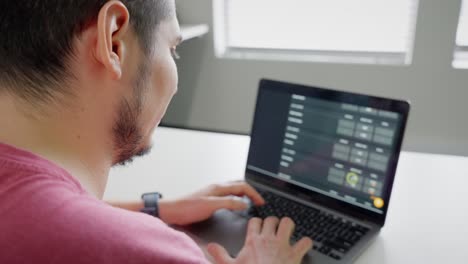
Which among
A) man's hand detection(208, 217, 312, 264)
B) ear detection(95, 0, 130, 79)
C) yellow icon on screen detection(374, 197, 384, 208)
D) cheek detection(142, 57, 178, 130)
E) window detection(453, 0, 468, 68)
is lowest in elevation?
man's hand detection(208, 217, 312, 264)

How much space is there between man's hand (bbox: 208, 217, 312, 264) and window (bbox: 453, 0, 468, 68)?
69.8 inches

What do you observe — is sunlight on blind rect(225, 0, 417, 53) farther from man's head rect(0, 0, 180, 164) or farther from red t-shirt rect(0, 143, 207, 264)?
red t-shirt rect(0, 143, 207, 264)

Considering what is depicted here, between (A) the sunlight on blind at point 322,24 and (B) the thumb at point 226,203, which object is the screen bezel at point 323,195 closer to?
(B) the thumb at point 226,203

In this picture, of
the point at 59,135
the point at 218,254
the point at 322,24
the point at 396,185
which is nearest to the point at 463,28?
the point at 322,24

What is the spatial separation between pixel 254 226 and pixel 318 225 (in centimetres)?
14

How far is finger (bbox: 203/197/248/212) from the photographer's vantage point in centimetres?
102

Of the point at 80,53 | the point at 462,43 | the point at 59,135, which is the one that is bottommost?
the point at 59,135

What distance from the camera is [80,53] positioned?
574 millimetres

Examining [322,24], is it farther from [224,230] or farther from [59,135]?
[59,135]

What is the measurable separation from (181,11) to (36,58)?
2161mm

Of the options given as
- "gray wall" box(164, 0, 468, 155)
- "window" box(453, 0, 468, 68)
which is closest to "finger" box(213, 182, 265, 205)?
"gray wall" box(164, 0, 468, 155)

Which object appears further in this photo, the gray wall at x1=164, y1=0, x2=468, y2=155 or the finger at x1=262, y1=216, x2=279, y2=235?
the gray wall at x1=164, y1=0, x2=468, y2=155

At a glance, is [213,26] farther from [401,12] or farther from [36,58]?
[36,58]

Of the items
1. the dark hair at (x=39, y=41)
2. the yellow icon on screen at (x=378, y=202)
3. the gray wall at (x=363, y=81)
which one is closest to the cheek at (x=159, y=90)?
the dark hair at (x=39, y=41)
